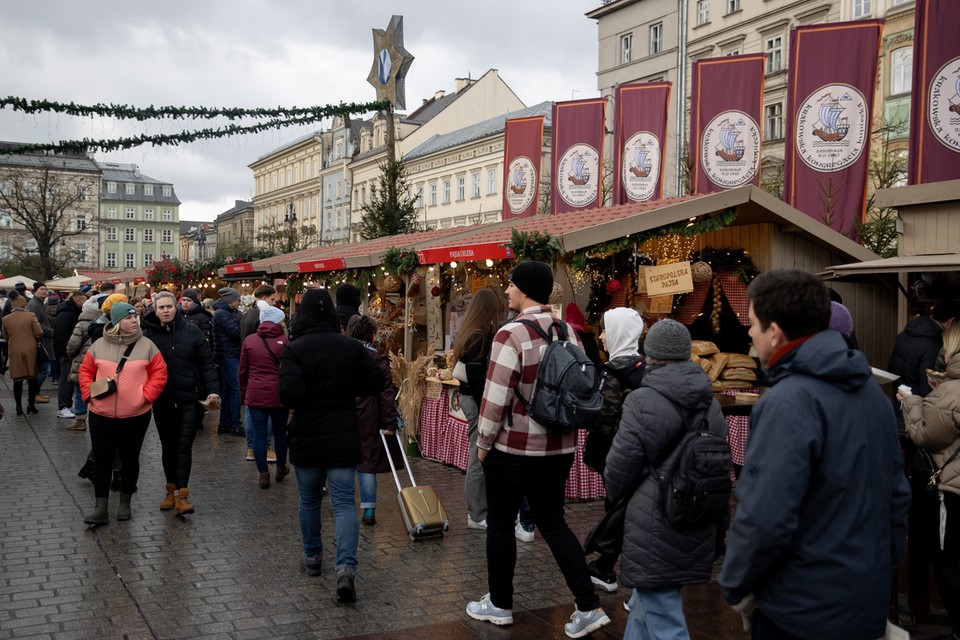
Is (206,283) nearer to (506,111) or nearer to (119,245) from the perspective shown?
(506,111)

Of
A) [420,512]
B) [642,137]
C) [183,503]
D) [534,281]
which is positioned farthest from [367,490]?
[642,137]

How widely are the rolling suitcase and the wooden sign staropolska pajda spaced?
3.82m

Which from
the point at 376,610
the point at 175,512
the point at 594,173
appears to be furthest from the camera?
the point at 594,173

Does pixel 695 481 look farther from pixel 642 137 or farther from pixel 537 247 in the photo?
pixel 642 137

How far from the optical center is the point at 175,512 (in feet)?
24.0

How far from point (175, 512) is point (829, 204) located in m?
9.45

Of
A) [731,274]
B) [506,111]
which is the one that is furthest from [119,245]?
[731,274]

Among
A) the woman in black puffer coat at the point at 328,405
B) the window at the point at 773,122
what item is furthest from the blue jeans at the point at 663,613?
the window at the point at 773,122

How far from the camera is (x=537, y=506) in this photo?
4719mm

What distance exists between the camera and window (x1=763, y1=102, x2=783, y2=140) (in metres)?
38.3

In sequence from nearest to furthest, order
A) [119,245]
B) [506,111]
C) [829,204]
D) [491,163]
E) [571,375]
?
[571,375] → [829,204] → [491,163] → [506,111] → [119,245]

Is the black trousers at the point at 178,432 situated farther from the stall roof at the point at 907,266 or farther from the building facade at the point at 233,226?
the building facade at the point at 233,226

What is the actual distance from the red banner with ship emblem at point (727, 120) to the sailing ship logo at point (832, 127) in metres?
1.33

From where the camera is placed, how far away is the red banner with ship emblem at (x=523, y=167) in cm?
1919
